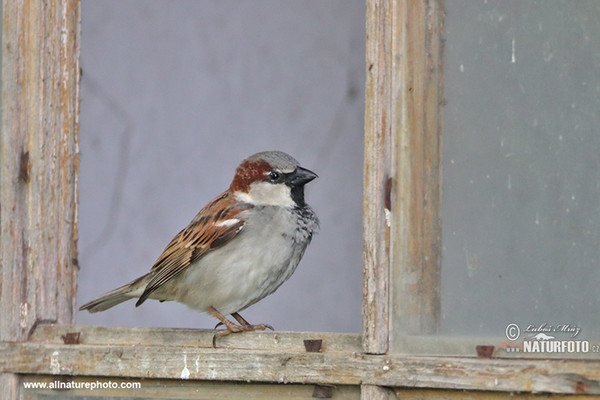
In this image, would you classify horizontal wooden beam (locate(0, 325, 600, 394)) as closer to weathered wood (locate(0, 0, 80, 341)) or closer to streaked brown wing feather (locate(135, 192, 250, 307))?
weathered wood (locate(0, 0, 80, 341))

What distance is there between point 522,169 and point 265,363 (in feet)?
2.90

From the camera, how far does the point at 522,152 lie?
2.63 meters

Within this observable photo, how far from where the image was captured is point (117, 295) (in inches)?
153

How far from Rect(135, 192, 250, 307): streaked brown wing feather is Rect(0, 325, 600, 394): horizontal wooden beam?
421 mm

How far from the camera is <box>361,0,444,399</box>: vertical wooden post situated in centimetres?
275

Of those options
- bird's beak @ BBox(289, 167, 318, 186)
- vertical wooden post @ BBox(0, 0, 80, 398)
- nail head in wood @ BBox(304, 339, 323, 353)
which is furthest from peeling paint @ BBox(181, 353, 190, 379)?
bird's beak @ BBox(289, 167, 318, 186)

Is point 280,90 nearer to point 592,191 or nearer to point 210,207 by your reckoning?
point 210,207

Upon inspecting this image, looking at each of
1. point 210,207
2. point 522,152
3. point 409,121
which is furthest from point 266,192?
point 522,152

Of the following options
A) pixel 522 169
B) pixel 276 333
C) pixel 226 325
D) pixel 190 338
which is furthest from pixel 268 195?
pixel 522 169

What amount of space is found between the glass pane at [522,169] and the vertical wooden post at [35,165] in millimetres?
1334

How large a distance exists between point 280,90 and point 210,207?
4.14ft

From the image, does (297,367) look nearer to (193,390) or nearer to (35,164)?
(193,390)

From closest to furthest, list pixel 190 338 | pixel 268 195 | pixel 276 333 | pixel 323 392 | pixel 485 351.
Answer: pixel 485 351 < pixel 323 392 < pixel 276 333 < pixel 190 338 < pixel 268 195

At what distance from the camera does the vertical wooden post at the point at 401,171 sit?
275cm
